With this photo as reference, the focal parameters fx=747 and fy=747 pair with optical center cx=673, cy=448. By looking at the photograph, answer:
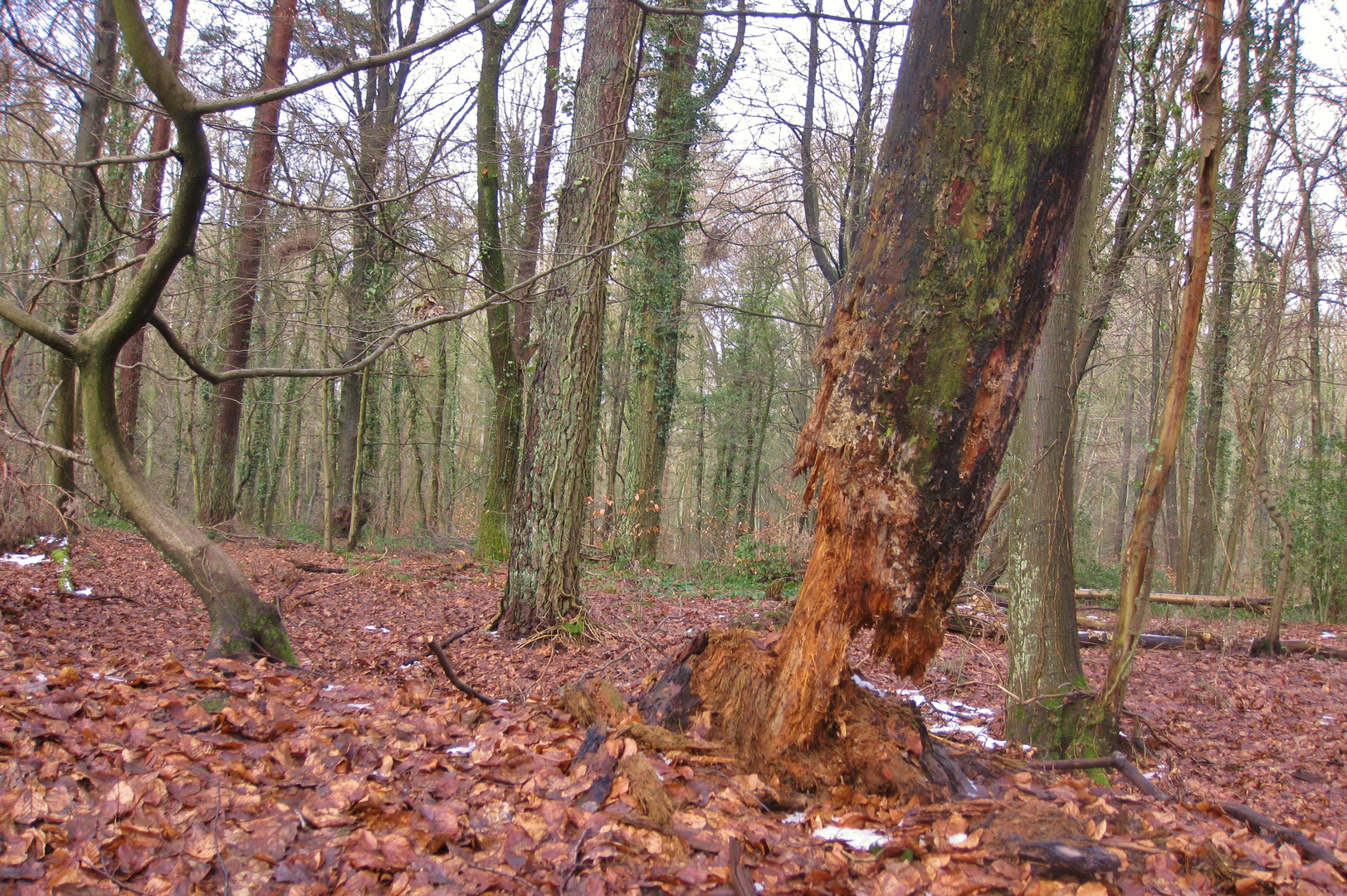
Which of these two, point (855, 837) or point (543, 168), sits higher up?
point (543, 168)

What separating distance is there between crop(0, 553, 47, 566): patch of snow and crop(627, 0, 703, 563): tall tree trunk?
25.0 ft

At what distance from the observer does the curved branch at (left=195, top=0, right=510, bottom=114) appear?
143 inches

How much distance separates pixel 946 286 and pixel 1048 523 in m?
2.98

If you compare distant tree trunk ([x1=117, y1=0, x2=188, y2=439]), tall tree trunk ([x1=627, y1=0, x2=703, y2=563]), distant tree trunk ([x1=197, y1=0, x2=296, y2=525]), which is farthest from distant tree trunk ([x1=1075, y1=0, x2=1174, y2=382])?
distant tree trunk ([x1=197, y1=0, x2=296, y2=525])

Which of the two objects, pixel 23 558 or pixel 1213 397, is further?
pixel 1213 397

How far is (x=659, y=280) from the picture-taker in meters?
13.5

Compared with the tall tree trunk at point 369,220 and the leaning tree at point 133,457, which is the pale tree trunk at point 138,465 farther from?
the tall tree trunk at point 369,220

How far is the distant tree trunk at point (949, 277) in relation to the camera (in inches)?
103

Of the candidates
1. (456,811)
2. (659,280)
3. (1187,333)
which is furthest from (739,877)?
(659,280)

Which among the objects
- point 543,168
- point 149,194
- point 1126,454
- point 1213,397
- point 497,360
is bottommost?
point 497,360

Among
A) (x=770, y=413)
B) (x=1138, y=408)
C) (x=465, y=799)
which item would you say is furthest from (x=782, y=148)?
(x=1138, y=408)

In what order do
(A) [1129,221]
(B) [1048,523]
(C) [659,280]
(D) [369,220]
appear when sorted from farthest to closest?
(C) [659,280] → (A) [1129,221] → (D) [369,220] → (B) [1048,523]

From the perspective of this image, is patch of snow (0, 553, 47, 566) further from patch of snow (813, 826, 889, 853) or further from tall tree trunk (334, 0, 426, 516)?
patch of snow (813, 826, 889, 853)

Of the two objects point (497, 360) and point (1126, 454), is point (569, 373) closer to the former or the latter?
point (497, 360)
